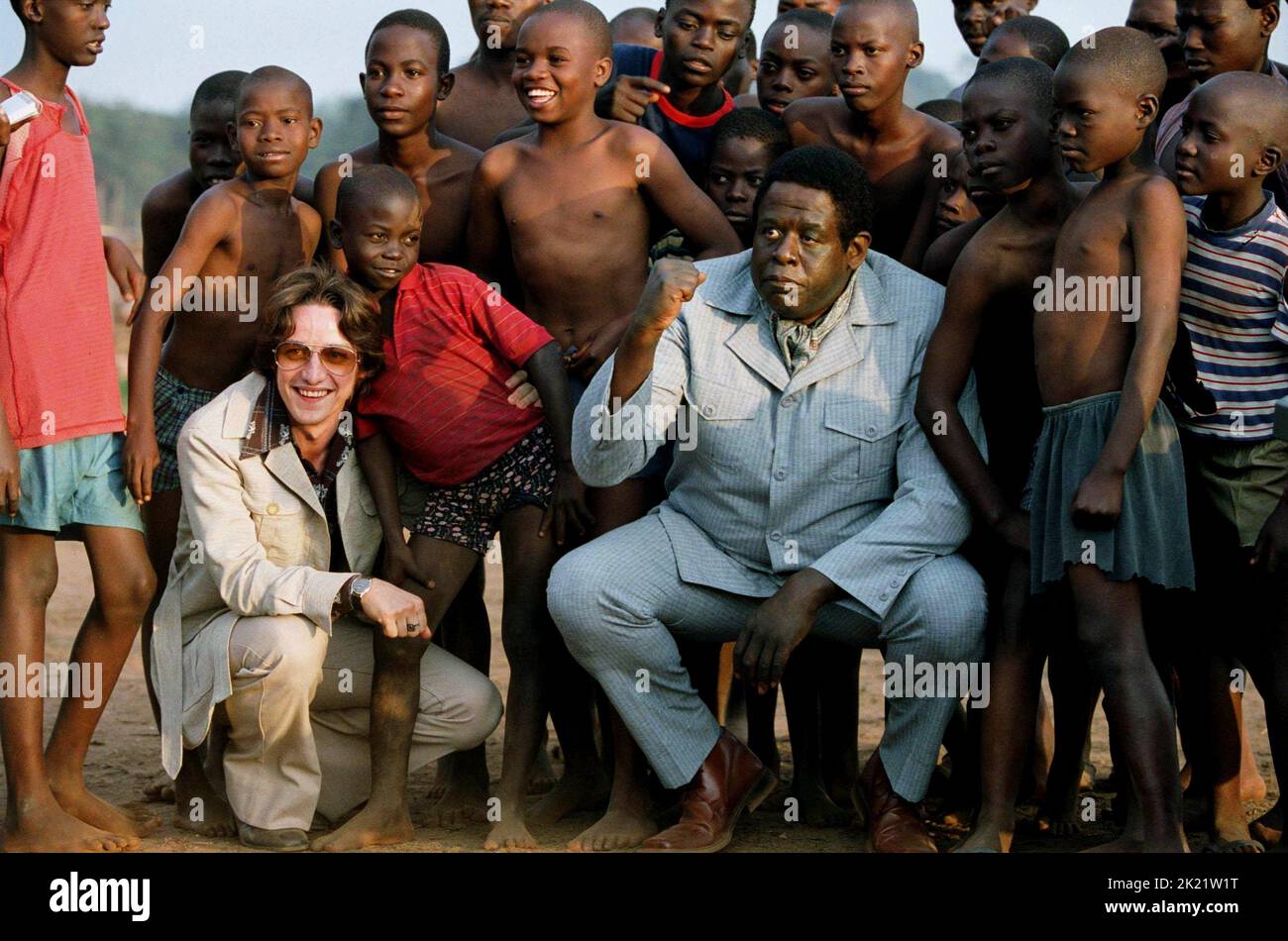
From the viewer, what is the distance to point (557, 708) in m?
5.25

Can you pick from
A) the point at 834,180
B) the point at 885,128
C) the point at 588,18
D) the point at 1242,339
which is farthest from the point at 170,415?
the point at 1242,339

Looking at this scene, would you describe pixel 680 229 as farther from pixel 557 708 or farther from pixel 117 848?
pixel 117 848

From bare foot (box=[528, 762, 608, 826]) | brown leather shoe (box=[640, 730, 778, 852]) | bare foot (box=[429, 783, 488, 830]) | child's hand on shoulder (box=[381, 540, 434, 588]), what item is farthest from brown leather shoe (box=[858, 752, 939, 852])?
child's hand on shoulder (box=[381, 540, 434, 588])

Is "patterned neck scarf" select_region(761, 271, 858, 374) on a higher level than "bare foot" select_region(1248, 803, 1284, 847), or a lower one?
higher

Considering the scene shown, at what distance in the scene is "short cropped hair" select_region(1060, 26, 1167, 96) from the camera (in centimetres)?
442

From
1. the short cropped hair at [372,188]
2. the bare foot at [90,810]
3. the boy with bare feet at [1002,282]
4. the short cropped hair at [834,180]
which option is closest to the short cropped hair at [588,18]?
the short cropped hair at [372,188]

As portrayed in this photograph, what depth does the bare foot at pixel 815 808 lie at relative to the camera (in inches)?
203

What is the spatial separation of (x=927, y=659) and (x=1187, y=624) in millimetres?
879

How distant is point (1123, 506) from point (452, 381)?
6.52ft

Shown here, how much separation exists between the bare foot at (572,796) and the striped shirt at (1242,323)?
211 cm

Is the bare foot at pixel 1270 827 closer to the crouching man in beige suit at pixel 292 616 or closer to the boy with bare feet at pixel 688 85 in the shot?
the crouching man in beige suit at pixel 292 616

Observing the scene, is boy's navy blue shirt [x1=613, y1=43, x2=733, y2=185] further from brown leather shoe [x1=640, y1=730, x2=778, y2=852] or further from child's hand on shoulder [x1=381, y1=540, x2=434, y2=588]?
brown leather shoe [x1=640, y1=730, x2=778, y2=852]

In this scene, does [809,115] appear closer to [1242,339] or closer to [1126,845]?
[1242,339]

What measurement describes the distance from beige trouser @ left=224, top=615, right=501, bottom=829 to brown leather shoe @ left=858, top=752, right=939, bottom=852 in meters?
1.17
